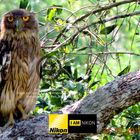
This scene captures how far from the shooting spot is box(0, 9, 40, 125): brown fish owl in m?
3.78

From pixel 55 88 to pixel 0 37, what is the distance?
0.56 metres

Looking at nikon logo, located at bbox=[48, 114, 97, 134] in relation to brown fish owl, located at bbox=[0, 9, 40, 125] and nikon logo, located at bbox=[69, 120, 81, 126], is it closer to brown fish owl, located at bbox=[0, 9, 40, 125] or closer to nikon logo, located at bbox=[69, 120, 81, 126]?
nikon logo, located at bbox=[69, 120, 81, 126]

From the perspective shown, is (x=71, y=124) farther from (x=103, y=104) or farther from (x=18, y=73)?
(x=18, y=73)

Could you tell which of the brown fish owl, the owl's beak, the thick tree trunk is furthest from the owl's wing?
the thick tree trunk

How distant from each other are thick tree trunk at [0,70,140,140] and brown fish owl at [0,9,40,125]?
16.6 inches

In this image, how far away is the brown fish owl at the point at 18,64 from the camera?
3.78 m

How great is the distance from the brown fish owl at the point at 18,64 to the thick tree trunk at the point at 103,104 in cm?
42

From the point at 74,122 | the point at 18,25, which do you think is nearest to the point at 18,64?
the point at 18,25

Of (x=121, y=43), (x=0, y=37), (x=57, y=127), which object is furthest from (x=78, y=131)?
(x=121, y=43)

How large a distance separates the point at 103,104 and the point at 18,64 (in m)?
0.83

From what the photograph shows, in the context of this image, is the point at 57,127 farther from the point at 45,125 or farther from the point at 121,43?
the point at 121,43

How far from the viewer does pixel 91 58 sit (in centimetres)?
393

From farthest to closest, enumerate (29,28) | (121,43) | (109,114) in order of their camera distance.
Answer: (121,43), (29,28), (109,114)

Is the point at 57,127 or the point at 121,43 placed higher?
the point at 121,43
